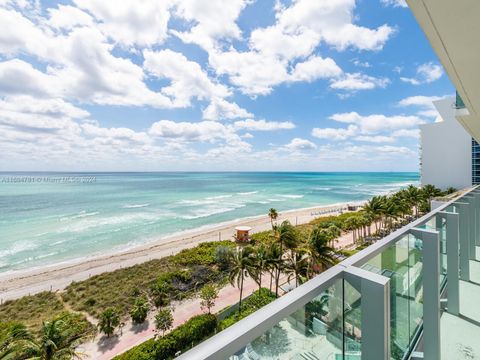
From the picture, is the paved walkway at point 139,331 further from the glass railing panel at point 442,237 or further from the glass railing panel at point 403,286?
the glass railing panel at point 403,286

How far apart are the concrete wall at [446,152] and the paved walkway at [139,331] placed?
3945 cm

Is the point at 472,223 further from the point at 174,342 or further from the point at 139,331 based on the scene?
the point at 139,331

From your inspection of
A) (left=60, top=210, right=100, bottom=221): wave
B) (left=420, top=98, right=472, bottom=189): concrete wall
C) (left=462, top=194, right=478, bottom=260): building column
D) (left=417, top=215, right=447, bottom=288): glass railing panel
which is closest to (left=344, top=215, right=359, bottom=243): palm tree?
(left=420, top=98, right=472, bottom=189): concrete wall

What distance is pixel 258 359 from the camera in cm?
97

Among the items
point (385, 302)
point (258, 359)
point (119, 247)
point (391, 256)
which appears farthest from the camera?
point (119, 247)

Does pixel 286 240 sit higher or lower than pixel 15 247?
higher

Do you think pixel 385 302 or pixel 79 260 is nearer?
pixel 385 302

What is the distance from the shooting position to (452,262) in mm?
3486

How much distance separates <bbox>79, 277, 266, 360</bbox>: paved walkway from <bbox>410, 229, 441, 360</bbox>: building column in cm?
1436

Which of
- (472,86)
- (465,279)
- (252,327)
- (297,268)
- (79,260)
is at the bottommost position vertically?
(79,260)

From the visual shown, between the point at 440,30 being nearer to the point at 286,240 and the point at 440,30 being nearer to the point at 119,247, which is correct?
the point at 286,240

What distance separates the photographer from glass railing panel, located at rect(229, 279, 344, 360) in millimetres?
1024

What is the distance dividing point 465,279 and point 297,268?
11126 mm

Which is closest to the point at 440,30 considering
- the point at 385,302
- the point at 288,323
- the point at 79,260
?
the point at 385,302
